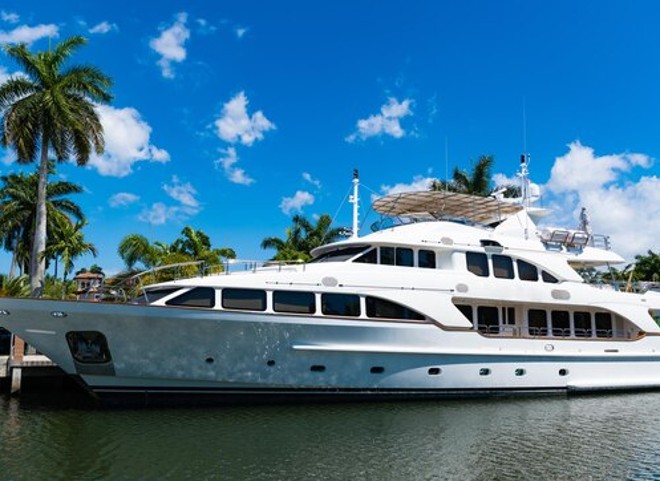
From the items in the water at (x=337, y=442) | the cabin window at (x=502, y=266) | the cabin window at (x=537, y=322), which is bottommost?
the water at (x=337, y=442)

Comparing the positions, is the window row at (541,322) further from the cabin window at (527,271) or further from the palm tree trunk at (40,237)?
the palm tree trunk at (40,237)

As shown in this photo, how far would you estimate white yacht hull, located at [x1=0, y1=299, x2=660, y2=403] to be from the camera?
42.4 ft

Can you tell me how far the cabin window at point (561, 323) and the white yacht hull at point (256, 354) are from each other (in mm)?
2585

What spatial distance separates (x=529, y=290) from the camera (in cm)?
1639

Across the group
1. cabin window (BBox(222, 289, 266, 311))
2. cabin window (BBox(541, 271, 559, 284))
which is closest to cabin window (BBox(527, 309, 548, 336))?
cabin window (BBox(541, 271, 559, 284))

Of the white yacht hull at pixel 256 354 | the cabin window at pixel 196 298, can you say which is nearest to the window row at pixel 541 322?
the white yacht hull at pixel 256 354

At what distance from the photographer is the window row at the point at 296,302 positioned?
13.2 metres

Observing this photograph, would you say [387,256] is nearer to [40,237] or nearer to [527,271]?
[527,271]

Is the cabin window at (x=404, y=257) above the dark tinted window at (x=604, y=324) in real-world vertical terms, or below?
above

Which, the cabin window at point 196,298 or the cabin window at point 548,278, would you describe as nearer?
the cabin window at point 196,298

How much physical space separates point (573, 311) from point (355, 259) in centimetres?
724

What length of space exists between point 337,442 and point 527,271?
29.0 ft

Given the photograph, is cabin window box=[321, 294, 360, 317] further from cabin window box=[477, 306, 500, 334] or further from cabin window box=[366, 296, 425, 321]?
cabin window box=[477, 306, 500, 334]

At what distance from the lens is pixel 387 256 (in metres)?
15.5
